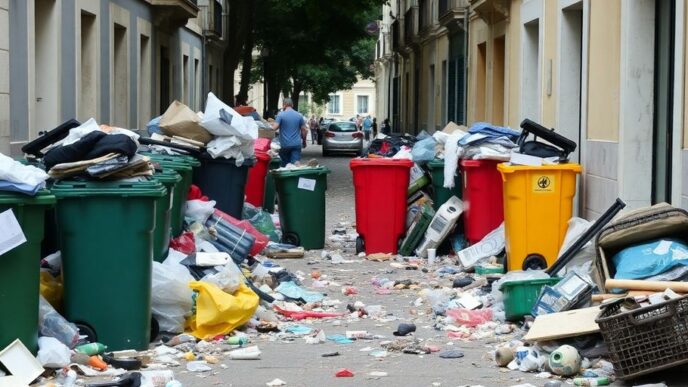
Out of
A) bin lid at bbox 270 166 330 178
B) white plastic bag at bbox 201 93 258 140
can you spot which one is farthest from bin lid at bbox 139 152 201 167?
bin lid at bbox 270 166 330 178

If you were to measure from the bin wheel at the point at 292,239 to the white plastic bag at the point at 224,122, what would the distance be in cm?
168

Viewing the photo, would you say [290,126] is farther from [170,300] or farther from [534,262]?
[170,300]

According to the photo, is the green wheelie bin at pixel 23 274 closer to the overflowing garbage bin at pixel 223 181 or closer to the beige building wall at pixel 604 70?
the beige building wall at pixel 604 70

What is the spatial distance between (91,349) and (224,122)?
219 inches

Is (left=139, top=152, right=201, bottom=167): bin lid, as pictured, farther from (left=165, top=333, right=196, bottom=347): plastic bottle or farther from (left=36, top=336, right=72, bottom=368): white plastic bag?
(left=36, top=336, right=72, bottom=368): white plastic bag

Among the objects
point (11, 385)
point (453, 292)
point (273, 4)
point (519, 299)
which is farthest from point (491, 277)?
point (273, 4)

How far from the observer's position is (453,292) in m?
10.8

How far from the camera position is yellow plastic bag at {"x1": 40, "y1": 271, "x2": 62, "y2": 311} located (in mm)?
8062

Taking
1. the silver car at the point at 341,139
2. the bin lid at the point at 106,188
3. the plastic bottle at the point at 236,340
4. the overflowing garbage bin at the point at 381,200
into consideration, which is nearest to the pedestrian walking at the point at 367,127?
the silver car at the point at 341,139

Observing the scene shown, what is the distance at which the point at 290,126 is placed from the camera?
21219 mm

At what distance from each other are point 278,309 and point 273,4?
2775 centimetres

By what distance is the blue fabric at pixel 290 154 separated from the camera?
70.3 ft

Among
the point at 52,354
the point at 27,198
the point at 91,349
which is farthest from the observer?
the point at 91,349

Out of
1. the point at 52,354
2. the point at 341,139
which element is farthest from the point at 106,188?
the point at 341,139
